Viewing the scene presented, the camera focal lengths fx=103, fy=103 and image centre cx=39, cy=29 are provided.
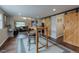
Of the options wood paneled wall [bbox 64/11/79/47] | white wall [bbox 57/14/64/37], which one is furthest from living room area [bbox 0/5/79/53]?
wood paneled wall [bbox 64/11/79/47]

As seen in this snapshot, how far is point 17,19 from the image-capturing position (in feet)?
54.1

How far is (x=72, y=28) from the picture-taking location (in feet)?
20.7

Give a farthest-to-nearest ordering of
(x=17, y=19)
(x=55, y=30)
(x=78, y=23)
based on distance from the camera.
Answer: (x=17, y=19) < (x=55, y=30) < (x=78, y=23)

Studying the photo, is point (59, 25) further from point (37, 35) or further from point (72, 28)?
point (37, 35)

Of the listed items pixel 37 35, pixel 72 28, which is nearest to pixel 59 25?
pixel 72 28

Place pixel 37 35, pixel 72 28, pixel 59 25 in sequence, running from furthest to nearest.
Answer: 1. pixel 59 25
2. pixel 72 28
3. pixel 37 35

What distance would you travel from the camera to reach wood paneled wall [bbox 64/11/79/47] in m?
5.86

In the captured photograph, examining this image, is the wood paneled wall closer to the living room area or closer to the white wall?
the living room area

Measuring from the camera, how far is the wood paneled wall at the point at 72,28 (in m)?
5.86
